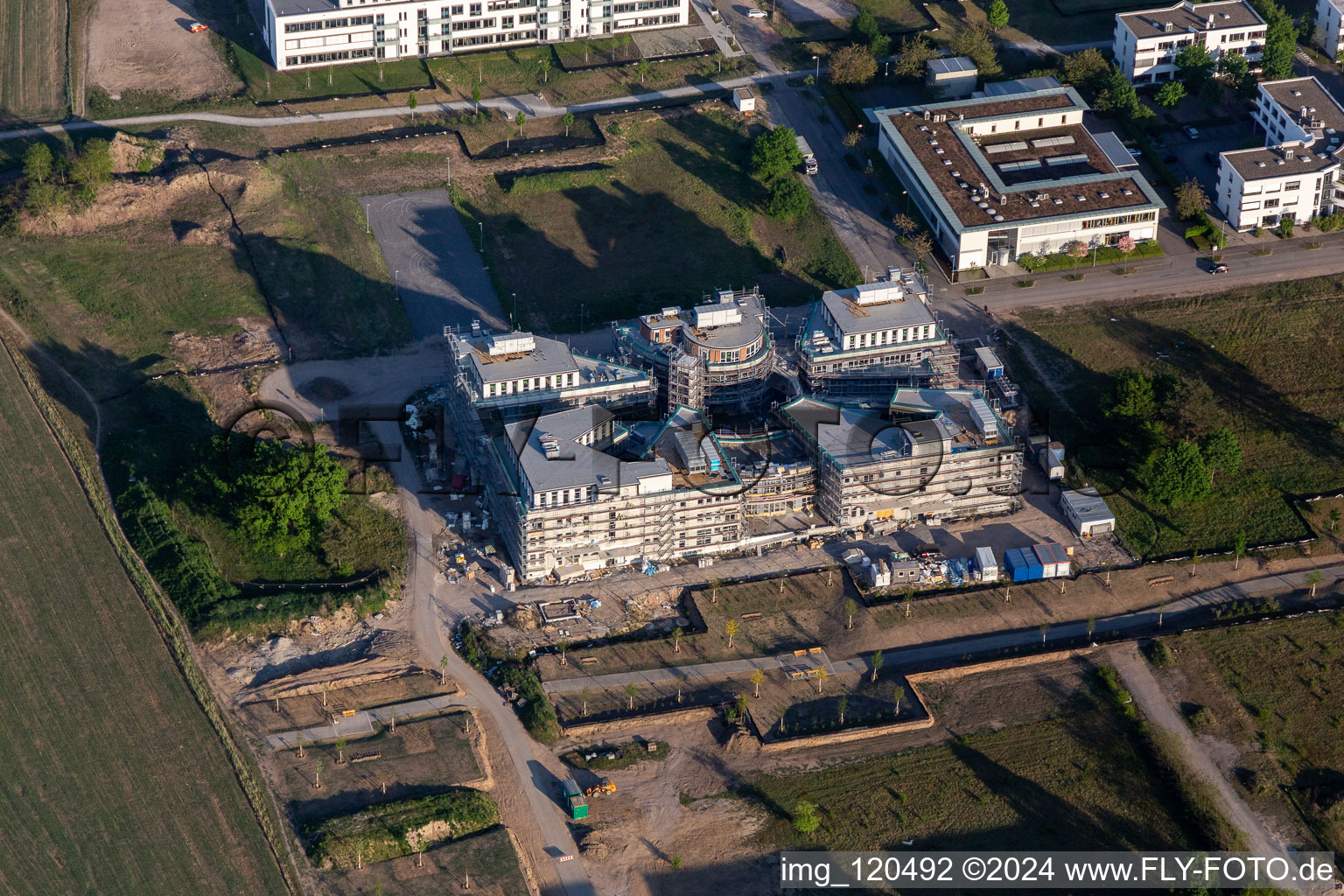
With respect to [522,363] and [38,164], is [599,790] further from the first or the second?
[38,164]

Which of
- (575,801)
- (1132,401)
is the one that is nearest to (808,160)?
(1132,401)

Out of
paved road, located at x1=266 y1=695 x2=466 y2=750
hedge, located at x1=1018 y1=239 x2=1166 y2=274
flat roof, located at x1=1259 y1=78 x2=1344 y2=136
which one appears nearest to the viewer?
paved road, located at x1=266 y1=695 x2=466 y2=750

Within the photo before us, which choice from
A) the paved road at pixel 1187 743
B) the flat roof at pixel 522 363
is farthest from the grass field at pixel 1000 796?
the flat roof at pixel 522 363

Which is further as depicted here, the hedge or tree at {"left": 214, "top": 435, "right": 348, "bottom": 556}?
the hedge

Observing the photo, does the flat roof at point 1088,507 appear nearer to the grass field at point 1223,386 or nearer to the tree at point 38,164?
the grass field at point 1223,386

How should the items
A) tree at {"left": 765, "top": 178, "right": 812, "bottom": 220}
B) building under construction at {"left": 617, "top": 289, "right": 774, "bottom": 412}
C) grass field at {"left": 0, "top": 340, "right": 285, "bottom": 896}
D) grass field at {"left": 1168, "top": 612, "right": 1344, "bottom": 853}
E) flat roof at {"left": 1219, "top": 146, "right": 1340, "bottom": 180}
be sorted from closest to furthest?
grass field at {"left": 0, "top": 340, "right": 285, "bottom": 896} → grass field at {"left": 1168, "top": 612, "right": 1344, "bottom": 853} → building under construction at {"left": 617, "top": 289, "right": 774, "bottom": 412} → flat roof at {"left": 1219, "top": 146, "right": 1340, "bottom": 180} → tree at {"left": 765, "top": 178, "right": 812, "bottom": 220}

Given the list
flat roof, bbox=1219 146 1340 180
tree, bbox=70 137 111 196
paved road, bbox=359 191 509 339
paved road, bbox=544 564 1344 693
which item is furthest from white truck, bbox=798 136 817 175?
tree, bbox=70 137 111 196

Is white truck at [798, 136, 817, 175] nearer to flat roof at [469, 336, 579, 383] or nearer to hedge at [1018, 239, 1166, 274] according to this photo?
hedge at [1018, 239, 1166, 274]

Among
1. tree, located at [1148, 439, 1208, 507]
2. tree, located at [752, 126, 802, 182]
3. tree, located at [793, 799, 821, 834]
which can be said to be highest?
tree, located at [752, 126, 802, 182]
